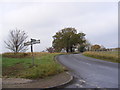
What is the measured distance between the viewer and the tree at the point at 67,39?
5816 centimetres

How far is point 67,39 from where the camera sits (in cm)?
5834

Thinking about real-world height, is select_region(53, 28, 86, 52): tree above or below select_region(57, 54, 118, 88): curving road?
above

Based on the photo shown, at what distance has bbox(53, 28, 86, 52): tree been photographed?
58156 mm

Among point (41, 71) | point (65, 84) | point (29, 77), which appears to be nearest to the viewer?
point (65, 84)

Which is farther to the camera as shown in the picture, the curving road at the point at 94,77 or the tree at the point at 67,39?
the tree at the point at 67,39

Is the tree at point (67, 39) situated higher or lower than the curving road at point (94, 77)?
higher

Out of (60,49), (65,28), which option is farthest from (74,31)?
(60,49)

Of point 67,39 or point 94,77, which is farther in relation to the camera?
point 67,39

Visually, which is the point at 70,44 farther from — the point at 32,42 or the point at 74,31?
the point at 32,42

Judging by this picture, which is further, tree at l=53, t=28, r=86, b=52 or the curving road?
tree at l=53, t=28, r=86, b=52

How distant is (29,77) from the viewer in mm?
9594

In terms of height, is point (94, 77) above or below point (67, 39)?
below

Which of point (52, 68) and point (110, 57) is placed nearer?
point (52, 68)

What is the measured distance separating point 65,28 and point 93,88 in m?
56.0
